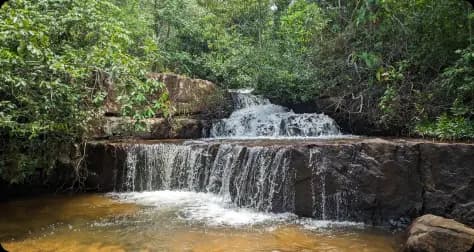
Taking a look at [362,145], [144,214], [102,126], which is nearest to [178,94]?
[102,126]

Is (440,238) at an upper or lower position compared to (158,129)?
lower

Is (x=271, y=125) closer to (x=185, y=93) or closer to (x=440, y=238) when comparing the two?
(x=185, y=93)

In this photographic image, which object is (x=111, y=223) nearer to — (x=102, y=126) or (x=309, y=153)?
(x=309, y=153)

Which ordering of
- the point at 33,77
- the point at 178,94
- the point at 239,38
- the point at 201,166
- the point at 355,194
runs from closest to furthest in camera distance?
1. the point at 33,77
2. the point at 355,194
3. the point at 201,166
4. the point at 178,94
5. the point at 239,38

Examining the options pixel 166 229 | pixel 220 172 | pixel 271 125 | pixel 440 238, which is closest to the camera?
pixel 440 238

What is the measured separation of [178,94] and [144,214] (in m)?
5.25

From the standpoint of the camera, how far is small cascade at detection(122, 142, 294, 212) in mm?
6523

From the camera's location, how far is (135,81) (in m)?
6.44

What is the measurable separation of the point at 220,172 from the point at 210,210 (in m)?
1.18

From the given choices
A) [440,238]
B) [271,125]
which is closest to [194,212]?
[440,238]

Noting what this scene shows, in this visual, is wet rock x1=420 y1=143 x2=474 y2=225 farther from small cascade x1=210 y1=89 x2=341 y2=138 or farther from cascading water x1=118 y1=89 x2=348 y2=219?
small cascade x1=210 y1=89 x2=341 y2=138

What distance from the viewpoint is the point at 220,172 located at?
7.47 meters

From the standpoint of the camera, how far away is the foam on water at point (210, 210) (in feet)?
19.1

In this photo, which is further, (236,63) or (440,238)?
(236,63)
